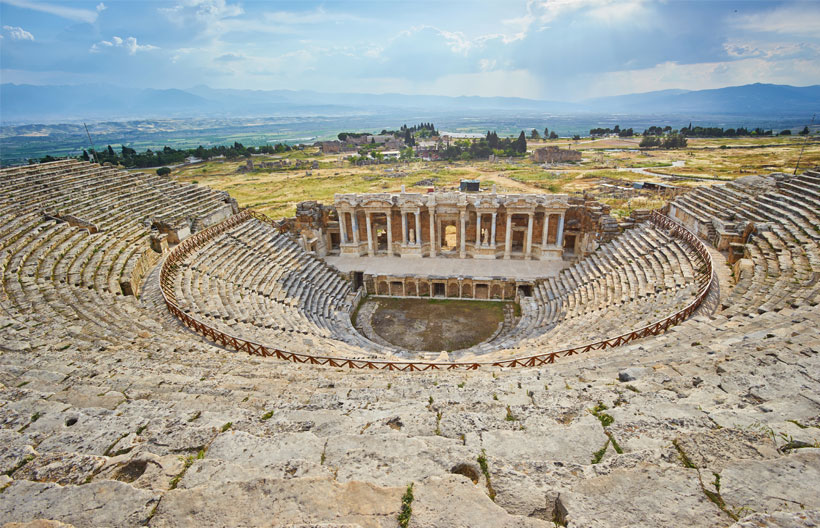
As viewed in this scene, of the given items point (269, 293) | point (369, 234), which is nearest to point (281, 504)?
point (269, 293)

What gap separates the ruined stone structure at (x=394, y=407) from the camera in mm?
4207

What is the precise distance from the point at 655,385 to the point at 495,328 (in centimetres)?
1470

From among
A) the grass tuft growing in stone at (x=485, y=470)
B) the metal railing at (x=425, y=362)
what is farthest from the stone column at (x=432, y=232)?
the grass tuft growing in stone at (x=485, y=470)

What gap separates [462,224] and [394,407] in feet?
74.8

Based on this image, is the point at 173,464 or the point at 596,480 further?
the point at 173,464

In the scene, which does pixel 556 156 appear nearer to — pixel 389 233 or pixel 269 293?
pixel 389 233

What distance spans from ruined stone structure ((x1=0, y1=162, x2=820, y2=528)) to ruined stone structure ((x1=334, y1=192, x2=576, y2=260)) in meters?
9.30

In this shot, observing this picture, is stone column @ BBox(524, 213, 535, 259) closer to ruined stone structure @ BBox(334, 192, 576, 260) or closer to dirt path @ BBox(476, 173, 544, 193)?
ruined stone structure @ BBox(334, 192, 576, 260)

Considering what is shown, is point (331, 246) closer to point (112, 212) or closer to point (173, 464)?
point (112, 212)

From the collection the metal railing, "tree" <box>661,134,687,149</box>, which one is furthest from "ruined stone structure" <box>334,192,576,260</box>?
"tree" <box>661,134,687,149</box>

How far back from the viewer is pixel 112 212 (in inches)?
896

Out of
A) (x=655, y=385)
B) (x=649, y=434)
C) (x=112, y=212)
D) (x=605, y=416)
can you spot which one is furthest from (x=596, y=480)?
(x=112, y=212)

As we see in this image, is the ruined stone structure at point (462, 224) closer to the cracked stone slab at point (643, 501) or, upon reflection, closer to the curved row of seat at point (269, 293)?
the curved row of seat at point (269, 293)

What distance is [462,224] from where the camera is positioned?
96.5ft
